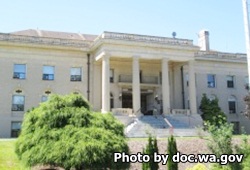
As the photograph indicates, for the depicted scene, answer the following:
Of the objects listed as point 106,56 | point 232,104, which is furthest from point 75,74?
point 232,104

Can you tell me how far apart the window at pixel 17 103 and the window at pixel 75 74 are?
17.3 ft

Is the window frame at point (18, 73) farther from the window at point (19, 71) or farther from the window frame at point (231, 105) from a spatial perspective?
the window frame at point (231, 105)

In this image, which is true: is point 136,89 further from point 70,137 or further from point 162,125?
point 70,137

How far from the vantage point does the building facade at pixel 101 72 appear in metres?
31.9

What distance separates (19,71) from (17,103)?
311 cm

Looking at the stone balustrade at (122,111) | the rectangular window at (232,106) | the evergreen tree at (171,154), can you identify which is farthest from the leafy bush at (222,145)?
the rectangular window at (232,106)

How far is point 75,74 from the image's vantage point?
3459 centimetres

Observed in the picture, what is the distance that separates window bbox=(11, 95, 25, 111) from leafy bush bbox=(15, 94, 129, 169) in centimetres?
1963

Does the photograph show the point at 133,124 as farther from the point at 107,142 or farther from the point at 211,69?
the point at 107,142

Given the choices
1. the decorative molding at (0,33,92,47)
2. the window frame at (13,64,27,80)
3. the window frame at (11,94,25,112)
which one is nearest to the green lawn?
the window frame at (11,94,25,112)

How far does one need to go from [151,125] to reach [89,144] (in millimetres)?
18025

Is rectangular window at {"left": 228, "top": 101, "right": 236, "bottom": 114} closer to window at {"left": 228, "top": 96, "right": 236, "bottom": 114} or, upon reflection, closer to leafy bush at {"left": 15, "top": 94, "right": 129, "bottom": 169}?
window at {"left": 228, "top": 96, "right": 236, "bottom": 114}

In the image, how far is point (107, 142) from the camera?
12.4 metres

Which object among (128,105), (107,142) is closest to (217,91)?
(128,105)
